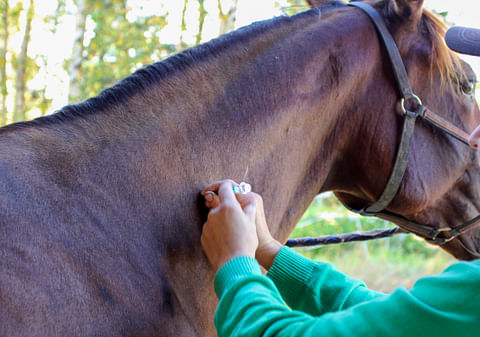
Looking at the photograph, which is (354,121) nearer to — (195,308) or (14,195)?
(195,308)

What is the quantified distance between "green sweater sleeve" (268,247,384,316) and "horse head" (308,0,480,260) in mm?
620

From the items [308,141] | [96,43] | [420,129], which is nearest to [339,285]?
[308,141]

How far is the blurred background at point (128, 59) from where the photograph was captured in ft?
29.9

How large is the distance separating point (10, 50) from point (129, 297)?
1641 cm

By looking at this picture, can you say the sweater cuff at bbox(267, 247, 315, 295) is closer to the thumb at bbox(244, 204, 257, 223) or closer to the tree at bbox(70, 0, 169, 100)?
Answer: the thumb at bbox(244, 204, 257, 223)

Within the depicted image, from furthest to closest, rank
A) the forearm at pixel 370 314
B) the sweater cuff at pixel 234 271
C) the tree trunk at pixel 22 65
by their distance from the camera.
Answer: the tree trunk at pixel 22 65, the sweater cuff at pixel 234 271, the forearm at pixel 370 314

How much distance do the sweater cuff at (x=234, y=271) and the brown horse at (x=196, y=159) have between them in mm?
225

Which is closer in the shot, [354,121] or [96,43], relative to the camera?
[354,121]

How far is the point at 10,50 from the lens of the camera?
15.4 m

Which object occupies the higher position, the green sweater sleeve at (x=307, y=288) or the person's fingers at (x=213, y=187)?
the person's fingers at (x=213, y=187)

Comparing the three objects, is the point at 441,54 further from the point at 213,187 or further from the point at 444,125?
the point at 213,187

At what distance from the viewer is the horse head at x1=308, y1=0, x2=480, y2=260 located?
193 centimetres

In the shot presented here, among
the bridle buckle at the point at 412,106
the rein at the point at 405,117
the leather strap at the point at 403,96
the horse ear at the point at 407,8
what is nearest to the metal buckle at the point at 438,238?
the rein at the point at 405,117

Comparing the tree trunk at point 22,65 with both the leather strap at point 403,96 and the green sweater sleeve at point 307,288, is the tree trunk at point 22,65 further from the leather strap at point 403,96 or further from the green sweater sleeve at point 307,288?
the green sweater sleeve at point 307,288
